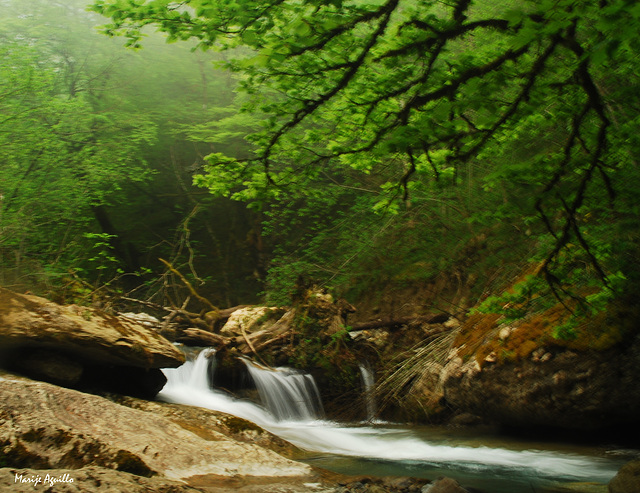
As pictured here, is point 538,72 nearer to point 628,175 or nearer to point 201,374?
point 628,175

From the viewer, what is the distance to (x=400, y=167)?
12.1 meters

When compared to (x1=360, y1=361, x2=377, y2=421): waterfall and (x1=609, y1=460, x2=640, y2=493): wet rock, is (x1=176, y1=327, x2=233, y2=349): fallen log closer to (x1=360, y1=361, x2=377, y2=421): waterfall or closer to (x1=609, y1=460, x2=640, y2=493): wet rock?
(x1=360, y1=361, x2=377, y2=421): waterfall

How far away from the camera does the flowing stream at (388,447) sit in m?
5.29

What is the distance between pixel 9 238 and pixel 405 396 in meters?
7.97

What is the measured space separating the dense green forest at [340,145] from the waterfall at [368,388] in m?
2.34

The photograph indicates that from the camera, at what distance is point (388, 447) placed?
22.7ft

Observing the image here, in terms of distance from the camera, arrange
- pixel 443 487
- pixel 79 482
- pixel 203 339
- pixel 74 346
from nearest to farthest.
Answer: pixel 79 482 → pixel 443 487 → pixel 74 346 → pixel 203 339

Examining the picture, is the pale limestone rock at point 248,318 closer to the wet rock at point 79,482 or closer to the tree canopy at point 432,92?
the tree canopy at point 432,92

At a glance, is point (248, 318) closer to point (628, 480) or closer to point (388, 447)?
point (388, 447)

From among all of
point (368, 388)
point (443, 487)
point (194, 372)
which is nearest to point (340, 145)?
point (443, 487)

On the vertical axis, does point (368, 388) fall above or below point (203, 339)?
below

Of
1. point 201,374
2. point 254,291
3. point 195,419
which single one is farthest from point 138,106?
point 195,419

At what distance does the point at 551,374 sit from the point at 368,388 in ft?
13.6

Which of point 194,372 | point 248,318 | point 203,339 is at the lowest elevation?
point 194,372
